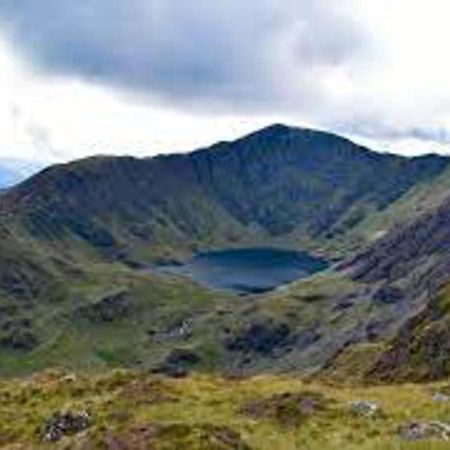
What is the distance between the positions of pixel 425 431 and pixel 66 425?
64.9 ft

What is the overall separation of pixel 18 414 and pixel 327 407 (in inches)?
761

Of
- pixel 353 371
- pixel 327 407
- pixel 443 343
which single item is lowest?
pixel 353 371

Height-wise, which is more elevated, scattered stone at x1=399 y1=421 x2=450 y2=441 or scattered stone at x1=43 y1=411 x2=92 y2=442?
scattered stone at x1=399 y1=421 x2=450 y2=441

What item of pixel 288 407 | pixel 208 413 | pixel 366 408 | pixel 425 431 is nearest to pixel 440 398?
pixel 366 408

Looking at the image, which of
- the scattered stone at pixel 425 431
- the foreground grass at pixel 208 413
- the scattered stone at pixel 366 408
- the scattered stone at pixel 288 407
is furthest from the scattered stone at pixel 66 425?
the scattered stone at pixel 425 431

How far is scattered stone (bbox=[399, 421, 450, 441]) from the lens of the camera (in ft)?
146

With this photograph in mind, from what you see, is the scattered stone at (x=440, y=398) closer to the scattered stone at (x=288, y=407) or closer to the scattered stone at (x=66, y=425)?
the scattered stone at (x=288, y=407)

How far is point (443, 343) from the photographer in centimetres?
13038

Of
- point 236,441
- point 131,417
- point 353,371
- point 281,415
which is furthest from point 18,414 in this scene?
point 353,371

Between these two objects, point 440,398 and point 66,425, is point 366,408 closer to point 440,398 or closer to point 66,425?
point 440,398

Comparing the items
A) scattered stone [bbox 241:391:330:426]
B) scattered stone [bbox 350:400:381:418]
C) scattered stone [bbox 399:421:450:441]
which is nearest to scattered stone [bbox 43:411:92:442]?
scattered stone [bbox 241:391:330:426]

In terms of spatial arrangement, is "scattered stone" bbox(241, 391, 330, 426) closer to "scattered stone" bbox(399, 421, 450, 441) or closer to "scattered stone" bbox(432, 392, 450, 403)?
"scattered stone" bbox(399, 421, 450, 441)

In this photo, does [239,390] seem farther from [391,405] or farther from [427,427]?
[427,427]

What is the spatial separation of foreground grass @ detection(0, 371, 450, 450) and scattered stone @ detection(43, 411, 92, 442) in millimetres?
544
